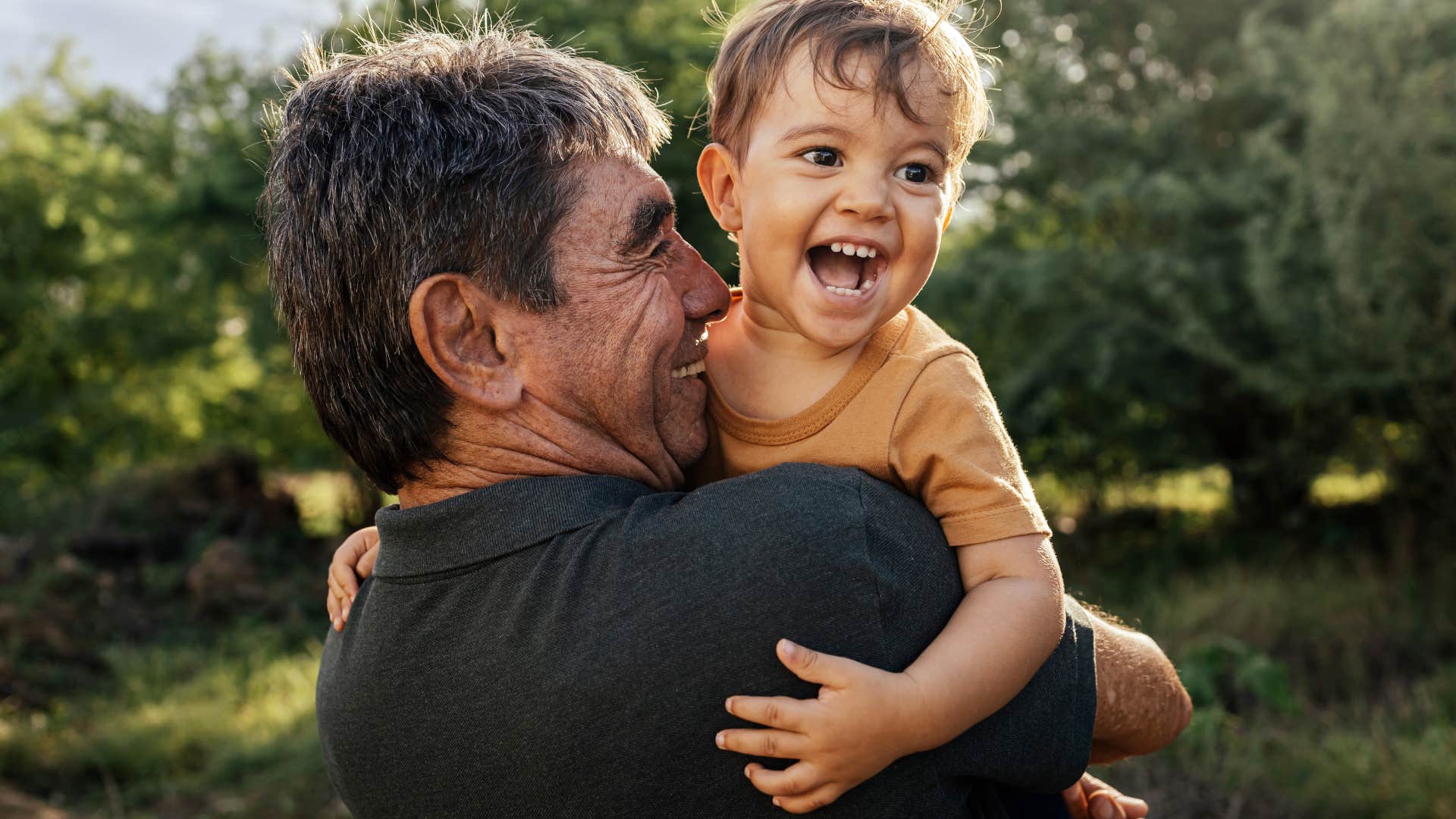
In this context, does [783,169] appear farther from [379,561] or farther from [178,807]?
[178,807]

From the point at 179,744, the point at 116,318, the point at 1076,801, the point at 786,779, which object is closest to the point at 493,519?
the point at 786,779

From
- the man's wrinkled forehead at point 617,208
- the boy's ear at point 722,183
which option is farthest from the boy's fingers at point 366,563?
the boy's ear at point 722,183

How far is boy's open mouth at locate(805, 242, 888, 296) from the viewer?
196cm

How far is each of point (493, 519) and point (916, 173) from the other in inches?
→ 35.1

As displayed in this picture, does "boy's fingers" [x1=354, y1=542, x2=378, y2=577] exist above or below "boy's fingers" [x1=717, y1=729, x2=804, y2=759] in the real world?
below

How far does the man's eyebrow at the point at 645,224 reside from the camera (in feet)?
6.21

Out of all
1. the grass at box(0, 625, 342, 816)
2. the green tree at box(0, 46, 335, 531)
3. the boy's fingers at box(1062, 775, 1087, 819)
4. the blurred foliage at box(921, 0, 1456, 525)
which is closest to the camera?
the boy's fingers at box(1062, 775, 1087, 819)

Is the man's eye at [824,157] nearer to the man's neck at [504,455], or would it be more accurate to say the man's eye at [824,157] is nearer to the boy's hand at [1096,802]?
the man's neck at [504,455]

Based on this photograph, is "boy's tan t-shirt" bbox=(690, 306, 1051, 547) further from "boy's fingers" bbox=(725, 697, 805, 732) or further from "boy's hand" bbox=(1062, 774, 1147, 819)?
"boy's hand" bbox=(1062, 774, 1147, 819)

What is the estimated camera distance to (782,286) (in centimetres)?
201

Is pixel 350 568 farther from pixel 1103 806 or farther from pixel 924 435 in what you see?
pixel 1103 806

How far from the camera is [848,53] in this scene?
1927mm

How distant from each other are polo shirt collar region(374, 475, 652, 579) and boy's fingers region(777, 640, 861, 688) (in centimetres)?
35

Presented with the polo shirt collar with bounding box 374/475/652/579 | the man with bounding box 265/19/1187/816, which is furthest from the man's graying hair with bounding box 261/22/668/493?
the polo shirt collar with bounding box 374/475/652/579
